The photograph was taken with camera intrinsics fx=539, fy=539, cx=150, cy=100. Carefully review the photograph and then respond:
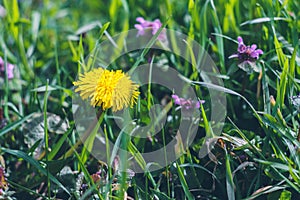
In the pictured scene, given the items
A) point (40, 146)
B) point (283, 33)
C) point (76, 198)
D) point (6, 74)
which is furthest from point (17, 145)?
point (283, 33)

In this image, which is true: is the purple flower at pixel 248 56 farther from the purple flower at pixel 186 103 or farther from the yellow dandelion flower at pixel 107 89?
the yellow dandelion flower at pixel 107 89

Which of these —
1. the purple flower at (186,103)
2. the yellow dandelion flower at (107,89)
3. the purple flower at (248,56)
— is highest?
the purple flower at (248,56)

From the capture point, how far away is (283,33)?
1.49 m

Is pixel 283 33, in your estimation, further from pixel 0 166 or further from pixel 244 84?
pixel 0 166

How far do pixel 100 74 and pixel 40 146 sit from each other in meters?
0.31

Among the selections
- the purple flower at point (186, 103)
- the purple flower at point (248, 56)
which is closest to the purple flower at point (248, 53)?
the purple flower at point (248, 56)

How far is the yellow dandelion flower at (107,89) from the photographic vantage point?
1080 mm

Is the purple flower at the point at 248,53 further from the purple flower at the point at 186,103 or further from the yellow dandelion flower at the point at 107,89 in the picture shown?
the yellow dandelion flower at the point at 107,89

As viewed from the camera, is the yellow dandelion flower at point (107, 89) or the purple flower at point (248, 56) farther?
the purple flower at point (248, 56)

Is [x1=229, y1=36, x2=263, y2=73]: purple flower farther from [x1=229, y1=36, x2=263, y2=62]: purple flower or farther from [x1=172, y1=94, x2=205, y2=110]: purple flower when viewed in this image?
[x1=172, y1=94, x2=205, y2=110]: purple flower

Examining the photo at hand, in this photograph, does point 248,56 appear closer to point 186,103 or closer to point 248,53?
point 248,53

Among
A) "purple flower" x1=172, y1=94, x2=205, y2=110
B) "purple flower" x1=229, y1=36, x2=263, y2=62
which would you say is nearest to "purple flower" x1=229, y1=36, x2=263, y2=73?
"purple flower" x1=229, y1=36, x2=263, y2=62

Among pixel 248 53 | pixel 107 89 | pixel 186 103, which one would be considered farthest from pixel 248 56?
pixel 107 89

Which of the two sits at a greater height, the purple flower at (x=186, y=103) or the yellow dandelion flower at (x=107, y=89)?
the yellow dandelion flower at (x=107, y=89)
